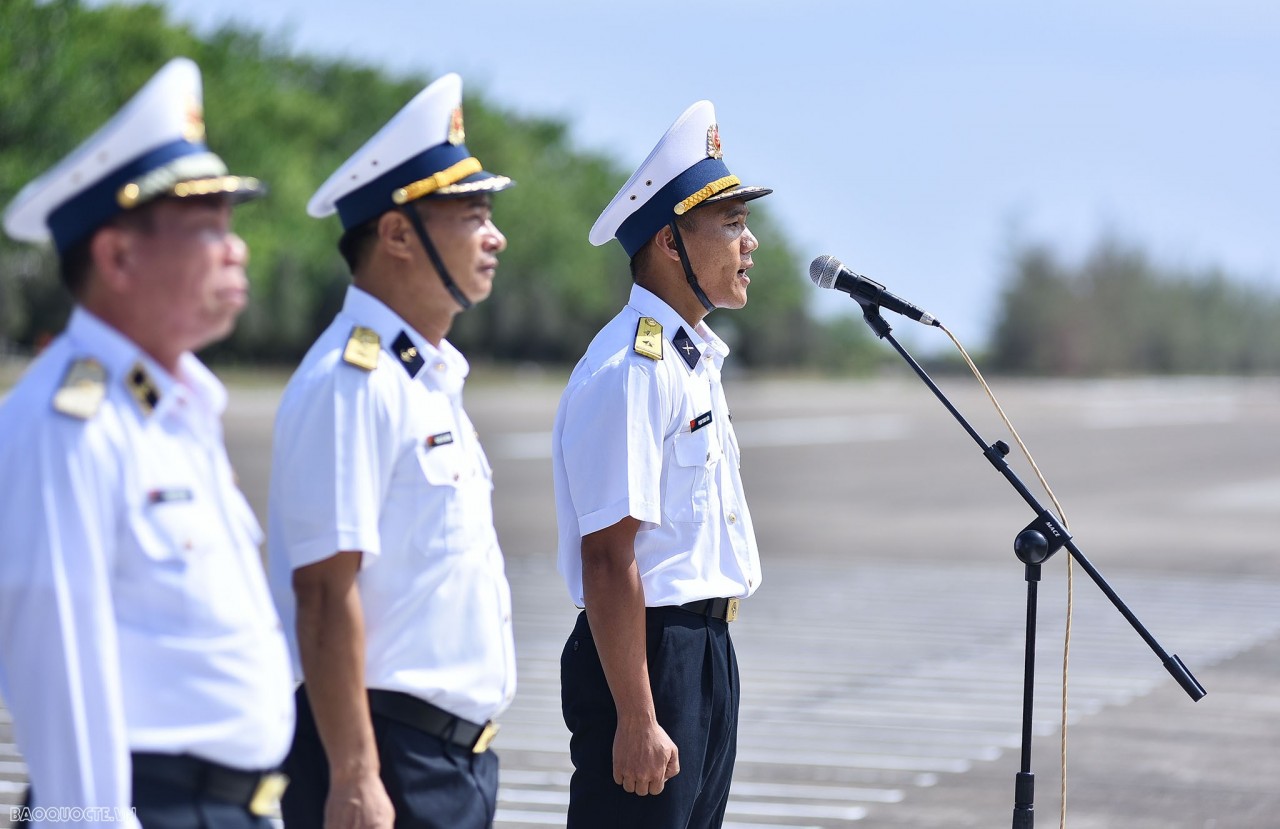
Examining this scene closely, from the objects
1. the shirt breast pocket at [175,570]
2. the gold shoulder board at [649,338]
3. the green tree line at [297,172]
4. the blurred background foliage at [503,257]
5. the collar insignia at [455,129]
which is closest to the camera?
the shirt breast pocket at [175,570]

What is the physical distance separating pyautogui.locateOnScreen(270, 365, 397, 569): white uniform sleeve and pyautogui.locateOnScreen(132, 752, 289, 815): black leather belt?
44 cm

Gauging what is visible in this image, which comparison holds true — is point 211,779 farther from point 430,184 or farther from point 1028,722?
point 1028,722

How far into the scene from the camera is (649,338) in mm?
3697

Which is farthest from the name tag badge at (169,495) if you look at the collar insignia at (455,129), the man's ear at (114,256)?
the collar insignia at (455,129)

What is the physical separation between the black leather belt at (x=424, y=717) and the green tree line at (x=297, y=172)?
3392 centimetres

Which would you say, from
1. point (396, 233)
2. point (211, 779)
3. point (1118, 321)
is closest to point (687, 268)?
point (396, 233)

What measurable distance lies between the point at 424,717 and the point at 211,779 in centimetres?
61

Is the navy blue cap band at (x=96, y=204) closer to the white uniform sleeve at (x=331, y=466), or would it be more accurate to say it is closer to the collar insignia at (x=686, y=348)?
the white uniform sleeve at (x=331, y=466)

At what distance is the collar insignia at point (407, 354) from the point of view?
9.96ft

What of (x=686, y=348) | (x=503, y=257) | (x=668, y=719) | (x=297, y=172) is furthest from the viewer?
(x=503, y=257)

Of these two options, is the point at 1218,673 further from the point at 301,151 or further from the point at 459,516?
the point at 301,151

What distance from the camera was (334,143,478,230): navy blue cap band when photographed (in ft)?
10.3

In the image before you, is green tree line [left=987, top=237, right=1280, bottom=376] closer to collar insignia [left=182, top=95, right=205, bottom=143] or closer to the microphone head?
the microphone head

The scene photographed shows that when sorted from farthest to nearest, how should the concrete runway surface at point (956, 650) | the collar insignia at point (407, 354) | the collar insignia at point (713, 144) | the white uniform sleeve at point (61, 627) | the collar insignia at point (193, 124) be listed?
the concrete runway surface at point (956, 650) → the collar insignia at point (713, 144) → the collar insignia at point (407, 354) → the collar insignia at point (193, 124) → the white uniform sleeve at point (61, 627)
